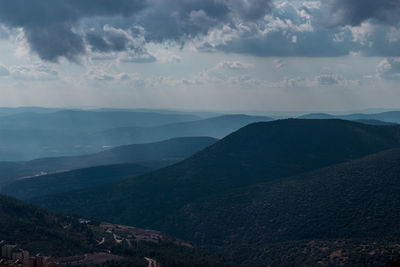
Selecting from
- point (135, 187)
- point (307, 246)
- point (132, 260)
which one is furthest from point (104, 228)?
point (135, 187)

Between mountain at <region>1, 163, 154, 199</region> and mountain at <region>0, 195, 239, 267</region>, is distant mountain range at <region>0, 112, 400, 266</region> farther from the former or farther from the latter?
mountain at <region>1, 163, 154, 199</region>

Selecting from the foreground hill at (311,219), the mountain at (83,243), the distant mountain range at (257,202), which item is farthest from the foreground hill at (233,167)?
the mountain at (83,243)

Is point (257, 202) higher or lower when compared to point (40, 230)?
lower

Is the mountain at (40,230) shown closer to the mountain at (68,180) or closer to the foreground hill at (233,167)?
the foreground hill at (233,167)

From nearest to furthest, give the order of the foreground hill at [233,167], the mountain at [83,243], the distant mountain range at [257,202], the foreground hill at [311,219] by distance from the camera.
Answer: the mountain at [83,243] → the distant mountain range at [257,202] → the foreground hill at [311,219] → the foreground hill at [233,167]

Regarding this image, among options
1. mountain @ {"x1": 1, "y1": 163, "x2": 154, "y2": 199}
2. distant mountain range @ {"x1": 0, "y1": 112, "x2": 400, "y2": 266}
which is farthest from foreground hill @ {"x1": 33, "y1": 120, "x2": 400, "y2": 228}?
mountain @ {"x1": 1, "y1": 163, "x2": 154, "y2": 199}

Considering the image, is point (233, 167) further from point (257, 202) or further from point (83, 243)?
point (83, 243)

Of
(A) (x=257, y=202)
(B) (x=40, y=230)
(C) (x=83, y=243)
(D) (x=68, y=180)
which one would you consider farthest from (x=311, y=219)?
(D) (x=68, y=180)
